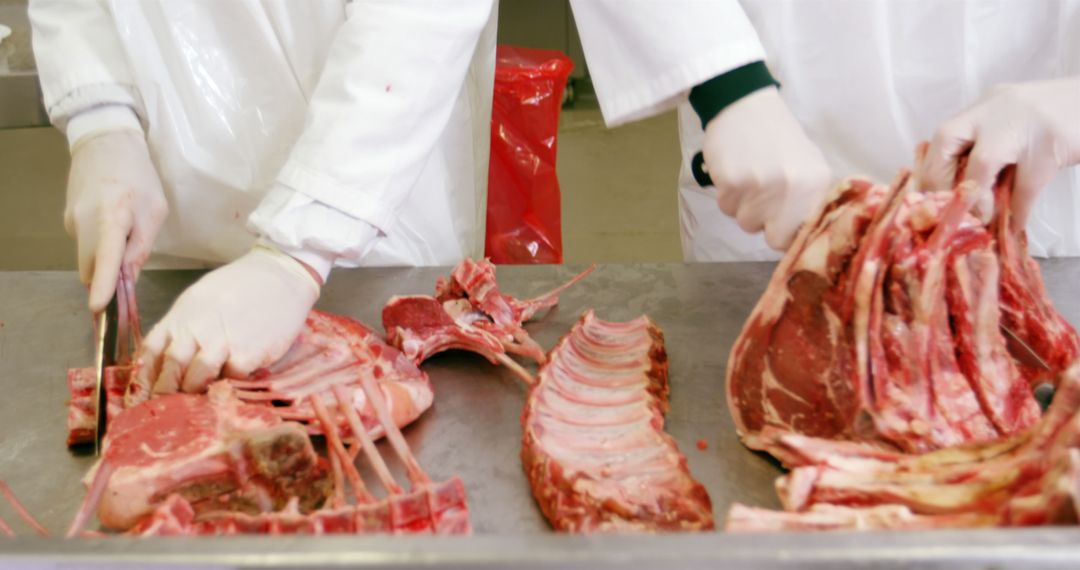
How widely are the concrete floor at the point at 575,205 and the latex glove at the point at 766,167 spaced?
9.19 ft

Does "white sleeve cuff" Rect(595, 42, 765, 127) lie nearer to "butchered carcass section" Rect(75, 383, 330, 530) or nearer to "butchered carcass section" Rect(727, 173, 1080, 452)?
"butchered carcass section" Rect(727, 173, 1080, 452)

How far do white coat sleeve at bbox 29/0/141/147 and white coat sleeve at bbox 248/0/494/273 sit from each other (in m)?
0.59

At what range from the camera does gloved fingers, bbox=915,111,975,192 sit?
1511mm

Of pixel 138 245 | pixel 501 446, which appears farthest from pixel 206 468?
pixel 138 245

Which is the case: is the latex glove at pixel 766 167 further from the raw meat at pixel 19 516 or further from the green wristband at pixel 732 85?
the raw meat at pixel 19 516

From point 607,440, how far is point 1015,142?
0.88 metres

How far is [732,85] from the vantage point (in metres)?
1.68

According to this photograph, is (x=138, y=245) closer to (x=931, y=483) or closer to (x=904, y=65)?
(x=931, y=483)

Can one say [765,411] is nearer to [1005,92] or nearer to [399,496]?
[399,496]

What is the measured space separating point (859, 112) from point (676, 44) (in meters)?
0.56

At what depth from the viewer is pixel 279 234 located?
164cm

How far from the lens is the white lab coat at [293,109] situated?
1.70 meters

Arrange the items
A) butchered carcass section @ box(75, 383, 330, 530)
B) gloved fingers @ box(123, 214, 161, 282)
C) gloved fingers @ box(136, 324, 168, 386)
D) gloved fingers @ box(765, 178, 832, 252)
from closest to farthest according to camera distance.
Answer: butchered carcass section @ box(75, 383, 330, 530)
gloved fingers @ box(136, 324, 168, 386)
gloved fingers @ box(765, 178, 832, 252)
gloved fingers @ box(123, 214, 161, 282)

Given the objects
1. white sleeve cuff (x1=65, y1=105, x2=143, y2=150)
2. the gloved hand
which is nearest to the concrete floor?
white sleeve cuff (x1=65, y1=105, x2=143, y2=150)
